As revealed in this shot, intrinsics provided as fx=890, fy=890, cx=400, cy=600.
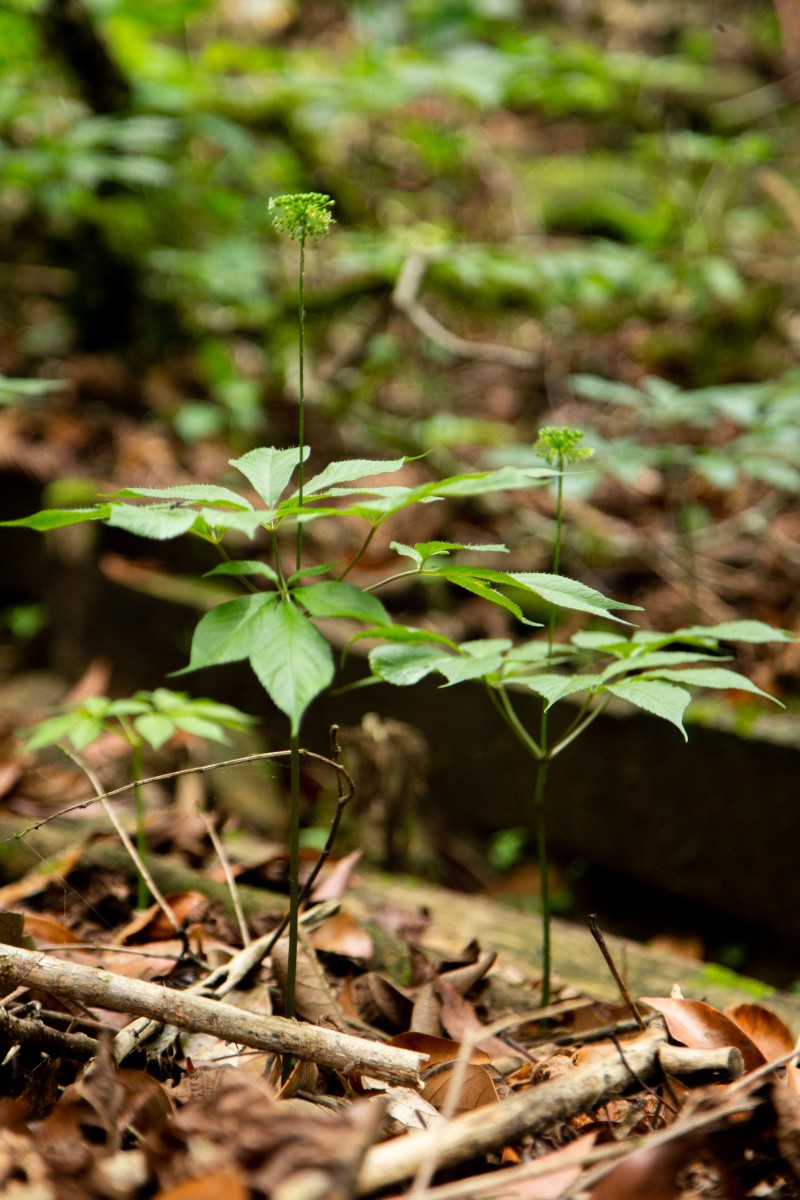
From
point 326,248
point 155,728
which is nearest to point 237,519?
point 155,728

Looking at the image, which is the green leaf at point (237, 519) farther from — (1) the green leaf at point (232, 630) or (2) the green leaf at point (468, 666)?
(2) the green leaf at point (468, 666)

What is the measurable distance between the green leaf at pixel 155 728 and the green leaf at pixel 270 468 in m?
0.62

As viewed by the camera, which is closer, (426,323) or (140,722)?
(140,722)

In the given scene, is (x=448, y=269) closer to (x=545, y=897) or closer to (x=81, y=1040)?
(x=545, y=897)

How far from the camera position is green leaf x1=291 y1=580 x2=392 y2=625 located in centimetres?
93

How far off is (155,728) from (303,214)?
92 cm

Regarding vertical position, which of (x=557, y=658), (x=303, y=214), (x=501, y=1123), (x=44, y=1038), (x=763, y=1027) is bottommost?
(x=763, y=1027)

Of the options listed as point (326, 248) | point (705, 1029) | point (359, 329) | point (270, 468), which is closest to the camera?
point (270, 468)

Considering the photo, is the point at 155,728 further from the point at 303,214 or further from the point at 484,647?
the point at 303,214

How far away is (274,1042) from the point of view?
1048 mm

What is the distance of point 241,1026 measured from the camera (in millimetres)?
1053

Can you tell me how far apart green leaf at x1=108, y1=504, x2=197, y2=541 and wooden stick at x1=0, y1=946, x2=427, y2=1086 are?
567 millimetres

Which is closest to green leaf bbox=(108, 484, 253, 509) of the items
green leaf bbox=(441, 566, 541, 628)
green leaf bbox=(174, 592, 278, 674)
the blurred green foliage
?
green leaf bbox=(174, 592, 278, 674)

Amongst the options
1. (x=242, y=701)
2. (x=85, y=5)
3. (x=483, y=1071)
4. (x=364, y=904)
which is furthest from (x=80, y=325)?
(x=483, y=1071)
